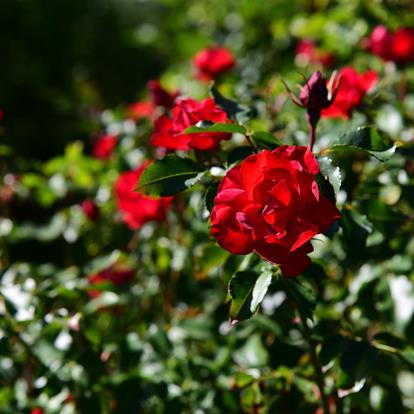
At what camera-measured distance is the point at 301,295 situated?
86cm

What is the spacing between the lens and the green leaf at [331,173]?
0.72m

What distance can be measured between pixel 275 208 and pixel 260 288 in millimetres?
124

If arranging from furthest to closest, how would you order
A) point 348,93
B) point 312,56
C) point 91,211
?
point 312,56
point 91,211
point 348,93

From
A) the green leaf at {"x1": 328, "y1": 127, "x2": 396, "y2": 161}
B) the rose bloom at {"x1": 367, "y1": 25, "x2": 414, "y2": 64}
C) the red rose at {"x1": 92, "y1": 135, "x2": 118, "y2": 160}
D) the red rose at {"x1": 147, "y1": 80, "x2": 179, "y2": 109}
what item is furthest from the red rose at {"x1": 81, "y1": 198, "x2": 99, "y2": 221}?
the green leaf at {"x1": 328, "y1": 127, "x2": 396, "y2": 161}

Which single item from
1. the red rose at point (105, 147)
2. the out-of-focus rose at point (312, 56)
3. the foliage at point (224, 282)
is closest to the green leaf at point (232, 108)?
the foliage at point (224, 282)

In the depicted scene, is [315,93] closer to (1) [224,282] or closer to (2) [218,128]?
(2) [218,128]

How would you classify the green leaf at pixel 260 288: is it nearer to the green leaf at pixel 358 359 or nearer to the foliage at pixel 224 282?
the foliage at pixel 224 282

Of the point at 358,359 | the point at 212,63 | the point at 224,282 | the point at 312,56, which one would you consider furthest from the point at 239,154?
the point at 312,56

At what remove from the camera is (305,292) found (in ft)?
2.83

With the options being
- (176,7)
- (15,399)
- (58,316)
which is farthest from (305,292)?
(176,7)

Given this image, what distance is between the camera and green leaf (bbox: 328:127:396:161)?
2.54 ft

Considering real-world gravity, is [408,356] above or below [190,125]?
below

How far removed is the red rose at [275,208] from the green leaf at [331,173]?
2 cm

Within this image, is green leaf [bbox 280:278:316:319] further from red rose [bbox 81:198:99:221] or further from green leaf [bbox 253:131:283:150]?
red rose [bbox 81:198:99:221]
